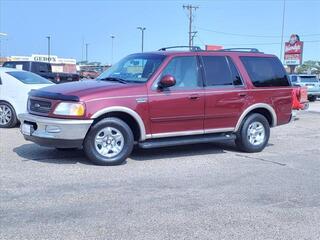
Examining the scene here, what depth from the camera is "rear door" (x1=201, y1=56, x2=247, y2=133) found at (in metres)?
8.30

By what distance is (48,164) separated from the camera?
7.31 meters

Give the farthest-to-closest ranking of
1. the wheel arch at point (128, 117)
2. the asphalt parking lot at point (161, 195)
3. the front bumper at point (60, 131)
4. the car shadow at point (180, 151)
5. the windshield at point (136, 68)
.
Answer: the car shadow at point (180, 151), the windshield at point (136, 68), the wheel arch at point (128, 117), the front bumper at point (60, 131), the asphalt parking lot at point (161, 195)

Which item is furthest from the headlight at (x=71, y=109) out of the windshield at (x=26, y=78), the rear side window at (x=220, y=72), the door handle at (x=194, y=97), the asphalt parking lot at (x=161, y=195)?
the windshield at (x=26, y=78)

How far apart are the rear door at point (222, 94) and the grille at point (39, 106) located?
2.77 meters

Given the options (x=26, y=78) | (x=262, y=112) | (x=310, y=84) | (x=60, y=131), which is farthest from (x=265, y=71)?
(x=310, y=84)

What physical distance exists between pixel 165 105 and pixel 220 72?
1.45 m

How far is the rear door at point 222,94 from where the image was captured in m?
8.30

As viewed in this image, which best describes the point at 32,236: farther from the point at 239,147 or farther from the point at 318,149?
the point at 318,149

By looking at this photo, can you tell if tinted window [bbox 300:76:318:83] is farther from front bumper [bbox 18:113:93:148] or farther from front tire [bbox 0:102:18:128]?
front bumper [bbox 18:113:93:148]

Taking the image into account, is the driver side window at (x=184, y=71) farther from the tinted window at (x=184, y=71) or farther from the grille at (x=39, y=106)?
the grille at (x=39, y=106)

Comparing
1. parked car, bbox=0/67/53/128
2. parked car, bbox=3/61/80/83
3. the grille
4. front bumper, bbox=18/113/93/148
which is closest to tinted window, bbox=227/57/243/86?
front bumper, bbox=18/113/93/148

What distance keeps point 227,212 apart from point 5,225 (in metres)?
2.38

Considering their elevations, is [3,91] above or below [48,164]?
above

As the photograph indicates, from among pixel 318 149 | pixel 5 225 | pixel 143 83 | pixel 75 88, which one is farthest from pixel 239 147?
pixel 5 225
